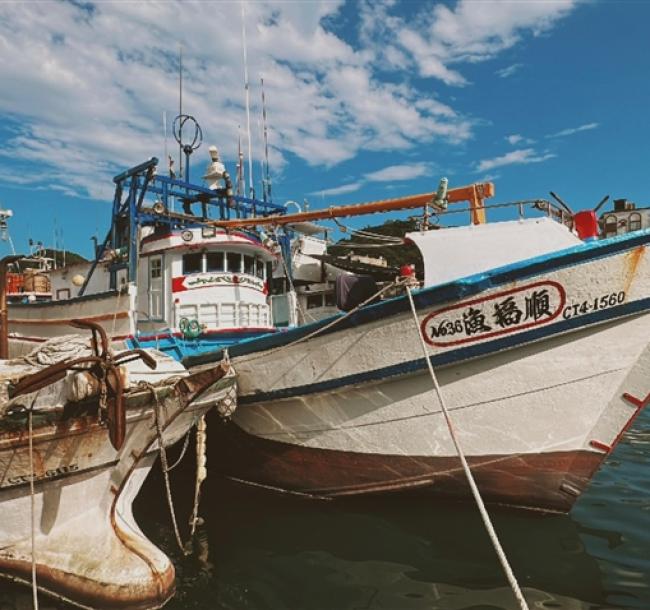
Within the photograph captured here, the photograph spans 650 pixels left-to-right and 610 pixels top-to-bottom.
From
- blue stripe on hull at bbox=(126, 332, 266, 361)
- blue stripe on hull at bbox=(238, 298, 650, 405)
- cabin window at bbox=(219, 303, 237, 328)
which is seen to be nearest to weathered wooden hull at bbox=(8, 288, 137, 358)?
blue stripe on hull at bbox=(126, 332, 266, 361)

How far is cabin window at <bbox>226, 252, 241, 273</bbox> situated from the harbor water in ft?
14.3

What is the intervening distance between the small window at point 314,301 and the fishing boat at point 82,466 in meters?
10.4

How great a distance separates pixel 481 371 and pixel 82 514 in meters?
4.01

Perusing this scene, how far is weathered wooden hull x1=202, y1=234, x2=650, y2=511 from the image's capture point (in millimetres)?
4691

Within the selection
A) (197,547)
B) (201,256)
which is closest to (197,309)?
(201,256)

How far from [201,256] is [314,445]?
4608mm

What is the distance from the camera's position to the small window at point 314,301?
1503 centimetres

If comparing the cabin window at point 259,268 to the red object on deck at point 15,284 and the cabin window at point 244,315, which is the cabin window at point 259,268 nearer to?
the cabin window at point 244,315

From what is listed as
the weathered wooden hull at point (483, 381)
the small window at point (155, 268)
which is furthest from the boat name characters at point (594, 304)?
the small window at point (155, 268)

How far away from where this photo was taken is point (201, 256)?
9.00 metres

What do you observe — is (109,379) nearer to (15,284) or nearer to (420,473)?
(420,473)

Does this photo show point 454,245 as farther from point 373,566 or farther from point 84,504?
point 84,504

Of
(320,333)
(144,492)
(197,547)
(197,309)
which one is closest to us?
(197,547)

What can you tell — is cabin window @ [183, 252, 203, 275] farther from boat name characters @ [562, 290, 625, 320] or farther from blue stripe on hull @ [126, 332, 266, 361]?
boat name characters @ [562, 290, 625, 320]
